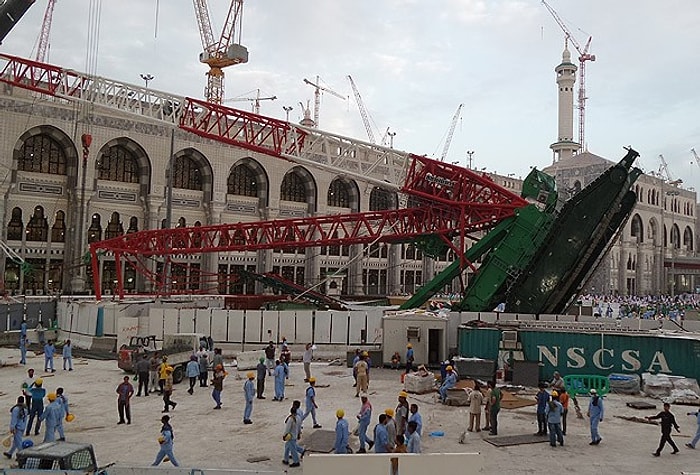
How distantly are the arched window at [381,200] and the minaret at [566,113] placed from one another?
179 feet

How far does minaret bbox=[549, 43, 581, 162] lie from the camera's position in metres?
111

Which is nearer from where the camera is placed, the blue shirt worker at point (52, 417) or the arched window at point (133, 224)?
the blue shirt worker at point (52, 417)

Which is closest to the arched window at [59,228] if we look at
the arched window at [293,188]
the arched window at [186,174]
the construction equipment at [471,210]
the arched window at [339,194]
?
the arched window at [186,174]

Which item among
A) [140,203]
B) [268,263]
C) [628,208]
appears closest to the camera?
[628,208]

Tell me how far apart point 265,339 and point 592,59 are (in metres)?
142

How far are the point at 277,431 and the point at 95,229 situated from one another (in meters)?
38.2

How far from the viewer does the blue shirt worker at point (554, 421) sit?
47.7ft

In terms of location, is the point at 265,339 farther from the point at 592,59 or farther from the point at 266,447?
the point at 592,59

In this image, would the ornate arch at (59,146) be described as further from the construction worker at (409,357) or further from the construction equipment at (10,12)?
the construction worker at (409,357)

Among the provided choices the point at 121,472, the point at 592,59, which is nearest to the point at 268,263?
the point at 121,472

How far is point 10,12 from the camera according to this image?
24594 mm

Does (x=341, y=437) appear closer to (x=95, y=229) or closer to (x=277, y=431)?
(x=277, y=431)

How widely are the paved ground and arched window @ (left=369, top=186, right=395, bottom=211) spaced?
152ft

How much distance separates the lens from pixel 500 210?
30.6 m
